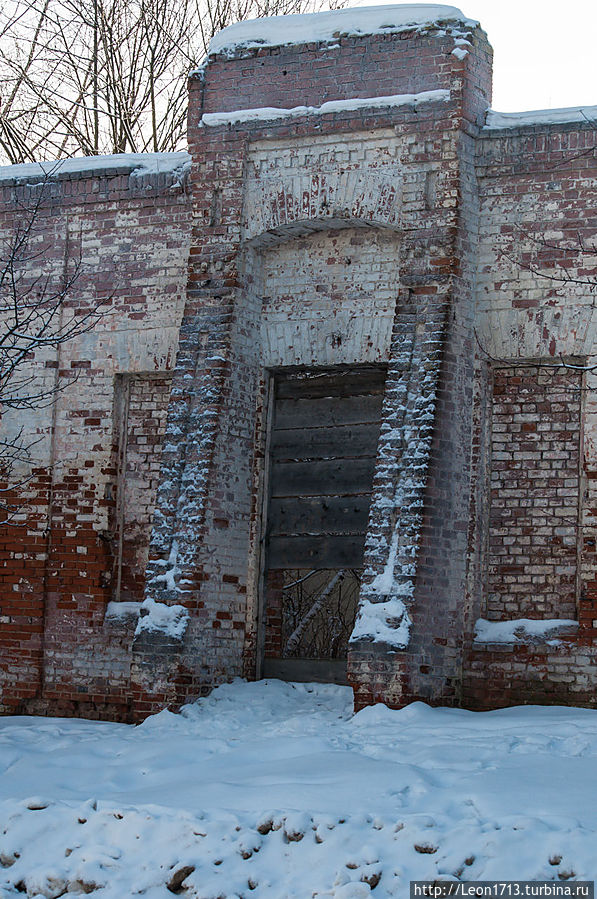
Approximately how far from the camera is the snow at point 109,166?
10789 mm

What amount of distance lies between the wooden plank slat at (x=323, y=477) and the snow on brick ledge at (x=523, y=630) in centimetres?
150

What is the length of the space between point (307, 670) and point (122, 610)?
1.68 meters

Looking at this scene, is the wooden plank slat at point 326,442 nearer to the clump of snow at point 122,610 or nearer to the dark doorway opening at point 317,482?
the dark doorway opening at point 317,482

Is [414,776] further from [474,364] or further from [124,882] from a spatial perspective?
[474,364]

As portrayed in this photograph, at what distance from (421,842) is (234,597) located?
168 inches

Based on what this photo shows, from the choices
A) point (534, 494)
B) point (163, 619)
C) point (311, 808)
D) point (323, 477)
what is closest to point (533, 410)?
point (534, 494)

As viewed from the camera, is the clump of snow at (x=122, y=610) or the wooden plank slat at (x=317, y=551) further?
the clump of snow at (x=122, y=610)

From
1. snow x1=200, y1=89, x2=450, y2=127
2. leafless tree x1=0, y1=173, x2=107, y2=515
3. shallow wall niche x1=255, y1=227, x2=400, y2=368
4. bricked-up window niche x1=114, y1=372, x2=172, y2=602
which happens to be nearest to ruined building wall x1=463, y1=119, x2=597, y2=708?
snow x1=200, y1=89, x2=450, y2=127

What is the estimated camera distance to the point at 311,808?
21.1ft

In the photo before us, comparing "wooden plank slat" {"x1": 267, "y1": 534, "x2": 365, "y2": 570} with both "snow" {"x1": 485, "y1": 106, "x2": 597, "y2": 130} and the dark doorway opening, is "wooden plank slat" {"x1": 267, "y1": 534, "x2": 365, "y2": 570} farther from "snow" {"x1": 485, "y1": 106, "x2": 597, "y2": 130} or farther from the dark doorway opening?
"snow" {"x1": 485, "y1": 106, "x2": 597, "y2": 130}

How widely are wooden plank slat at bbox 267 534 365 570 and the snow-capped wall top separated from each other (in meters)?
4.04

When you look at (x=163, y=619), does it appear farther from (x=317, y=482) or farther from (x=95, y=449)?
(x=95, y=449)

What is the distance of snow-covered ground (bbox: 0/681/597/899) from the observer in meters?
5.84

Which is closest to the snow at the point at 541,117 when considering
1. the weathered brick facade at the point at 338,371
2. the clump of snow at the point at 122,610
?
the weathered brick facade at the point at 338,371
